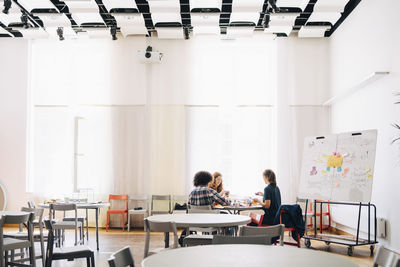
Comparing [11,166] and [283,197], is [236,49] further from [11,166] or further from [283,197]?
[11,166]

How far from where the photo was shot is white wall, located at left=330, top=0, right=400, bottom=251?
6.79 m

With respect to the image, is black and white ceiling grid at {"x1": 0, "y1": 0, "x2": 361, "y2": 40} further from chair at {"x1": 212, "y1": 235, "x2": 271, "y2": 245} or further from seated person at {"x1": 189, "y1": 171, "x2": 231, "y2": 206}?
chair at {"x1": 212, "y1": 235, "x2": 271, "y2": 245}

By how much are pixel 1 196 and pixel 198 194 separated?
6.41 m

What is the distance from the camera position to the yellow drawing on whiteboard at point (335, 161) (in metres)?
7.61

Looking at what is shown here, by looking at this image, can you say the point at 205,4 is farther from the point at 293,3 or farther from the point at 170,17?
the point at 293,3

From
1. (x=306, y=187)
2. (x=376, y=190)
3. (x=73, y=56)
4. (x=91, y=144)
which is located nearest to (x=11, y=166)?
(x=91, y=144)

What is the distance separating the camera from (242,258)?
8.74 feet

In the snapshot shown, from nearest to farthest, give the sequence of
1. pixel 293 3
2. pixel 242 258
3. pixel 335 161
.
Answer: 1. pixel 242 258
2. pixel 335 161
3. pixel 293 3

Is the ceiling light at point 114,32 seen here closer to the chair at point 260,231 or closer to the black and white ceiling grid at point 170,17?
the black and white ceiling grid at point 170,17

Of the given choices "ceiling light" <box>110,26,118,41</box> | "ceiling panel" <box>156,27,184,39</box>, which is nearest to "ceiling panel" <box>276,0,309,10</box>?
"ceiling panel" <box>156,27,184,39</box>

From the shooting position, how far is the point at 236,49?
1083 centimetres

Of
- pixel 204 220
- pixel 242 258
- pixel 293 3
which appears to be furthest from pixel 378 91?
pixel 242 258

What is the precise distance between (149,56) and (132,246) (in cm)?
465

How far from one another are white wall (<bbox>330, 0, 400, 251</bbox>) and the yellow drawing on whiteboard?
587 mm
